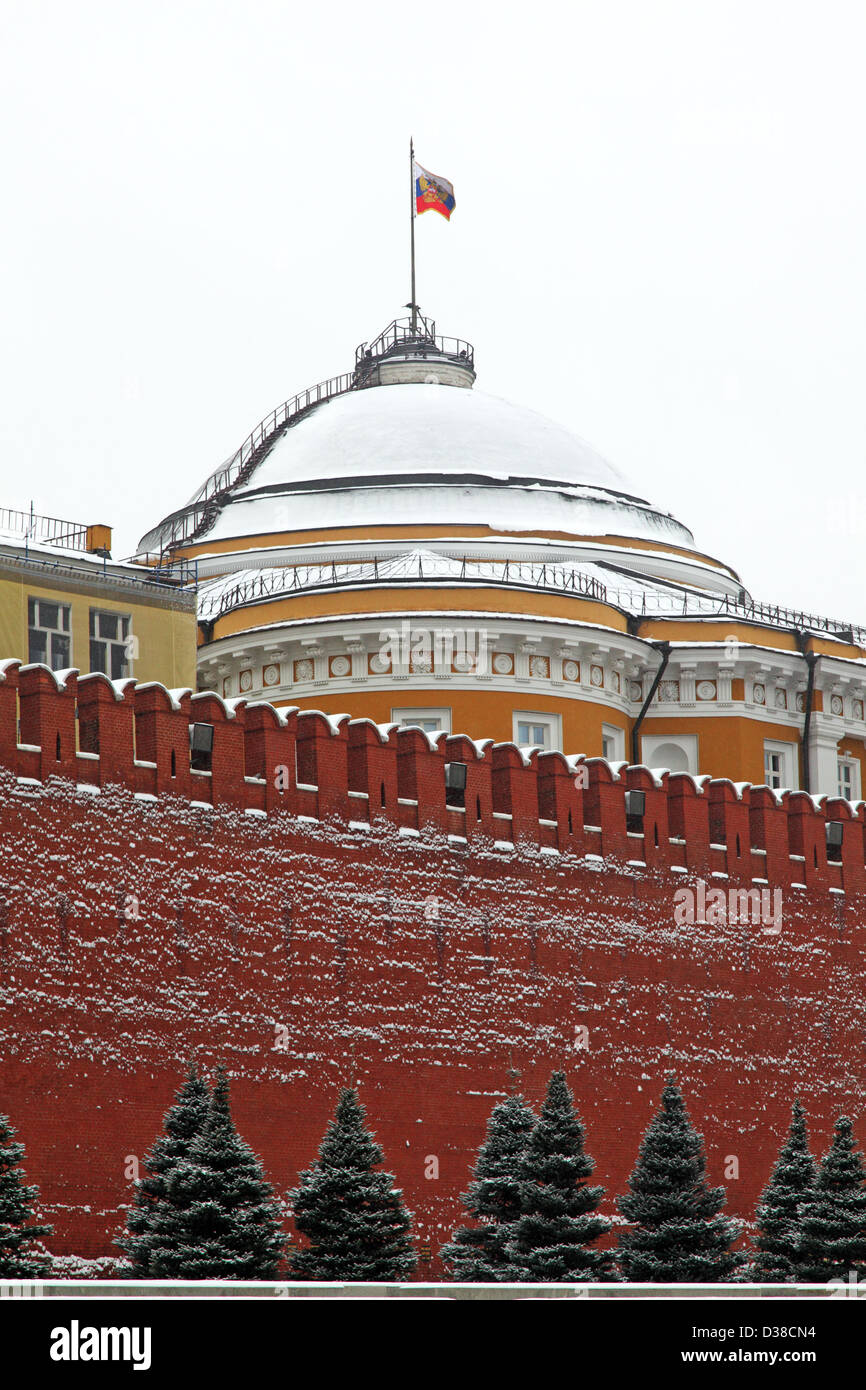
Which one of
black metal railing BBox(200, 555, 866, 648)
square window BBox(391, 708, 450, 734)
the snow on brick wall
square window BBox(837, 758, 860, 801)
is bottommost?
the snow on brick wall

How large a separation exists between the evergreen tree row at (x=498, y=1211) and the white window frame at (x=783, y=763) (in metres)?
10.9

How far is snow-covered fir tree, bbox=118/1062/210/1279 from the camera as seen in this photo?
73.9ft

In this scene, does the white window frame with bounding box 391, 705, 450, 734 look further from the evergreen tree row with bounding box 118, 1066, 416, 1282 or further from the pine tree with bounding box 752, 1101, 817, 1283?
the evergreen tree row with bounding box 118, 1066, 416, 1282

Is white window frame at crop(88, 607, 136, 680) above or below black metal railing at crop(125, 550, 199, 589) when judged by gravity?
below

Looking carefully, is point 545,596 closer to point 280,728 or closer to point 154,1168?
point 280,728

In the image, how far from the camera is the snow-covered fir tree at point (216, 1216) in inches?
862

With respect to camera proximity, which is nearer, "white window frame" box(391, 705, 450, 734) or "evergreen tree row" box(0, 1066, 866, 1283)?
"evergreen tree row" box(0, 1066, 866, 1283)

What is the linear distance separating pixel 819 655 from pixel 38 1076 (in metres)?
19.6

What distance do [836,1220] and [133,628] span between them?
522 inches

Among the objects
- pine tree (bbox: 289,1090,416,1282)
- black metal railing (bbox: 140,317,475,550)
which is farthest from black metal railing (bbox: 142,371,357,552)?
pine tree (bbox: 289,1090,416,1282)

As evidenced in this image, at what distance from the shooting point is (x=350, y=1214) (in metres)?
23.8

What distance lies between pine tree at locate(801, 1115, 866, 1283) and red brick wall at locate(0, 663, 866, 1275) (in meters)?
2.93

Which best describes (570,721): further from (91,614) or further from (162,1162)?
(162,1162)

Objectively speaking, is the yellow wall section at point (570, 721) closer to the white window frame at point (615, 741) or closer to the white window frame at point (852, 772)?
the white window frame at point (615, 741)
